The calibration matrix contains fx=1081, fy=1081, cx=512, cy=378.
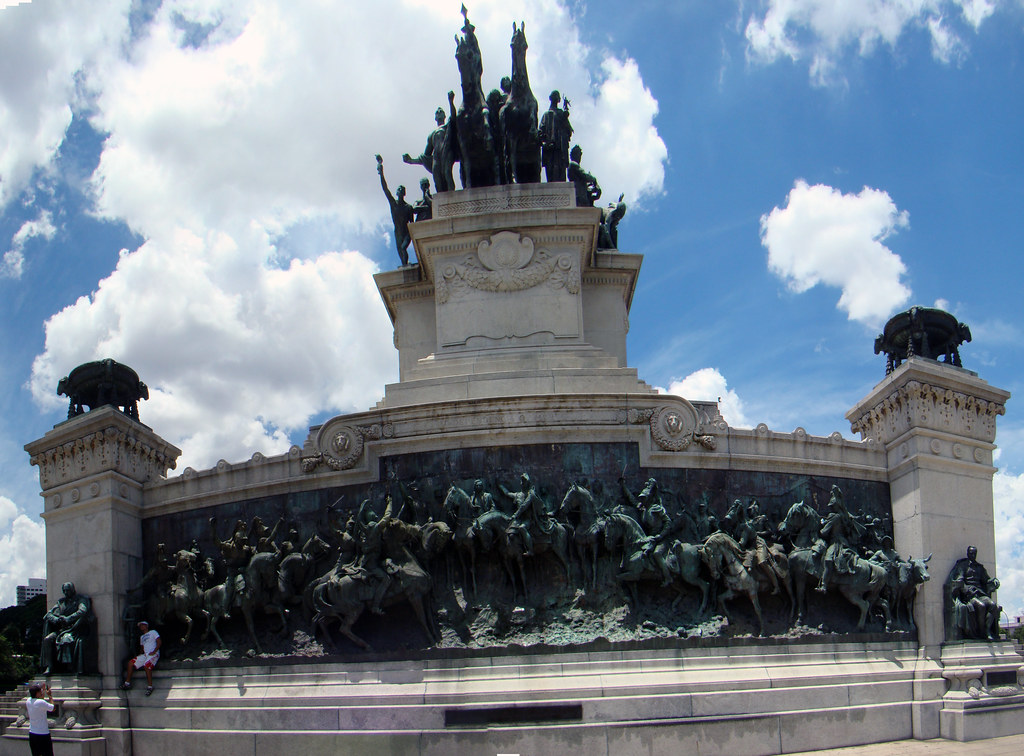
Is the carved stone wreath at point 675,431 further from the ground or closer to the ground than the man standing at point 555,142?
closer to the ground

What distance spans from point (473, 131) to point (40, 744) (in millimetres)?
15692

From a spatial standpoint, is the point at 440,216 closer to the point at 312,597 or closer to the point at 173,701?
the point at 312,597

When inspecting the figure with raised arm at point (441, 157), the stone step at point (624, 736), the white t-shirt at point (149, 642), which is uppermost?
the figure with raised arm at point (441, 157)

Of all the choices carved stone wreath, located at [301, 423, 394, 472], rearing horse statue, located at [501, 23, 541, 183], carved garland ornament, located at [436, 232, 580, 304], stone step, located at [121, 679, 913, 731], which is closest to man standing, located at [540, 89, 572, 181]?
rearing horse statue, located at [501, 23, 541, 183]

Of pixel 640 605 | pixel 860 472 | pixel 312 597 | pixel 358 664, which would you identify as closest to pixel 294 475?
pixel 312 597

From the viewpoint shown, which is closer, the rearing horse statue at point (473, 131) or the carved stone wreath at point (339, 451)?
the carved stone wreath at point (339, 451)

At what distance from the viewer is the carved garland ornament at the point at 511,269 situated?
23.0m

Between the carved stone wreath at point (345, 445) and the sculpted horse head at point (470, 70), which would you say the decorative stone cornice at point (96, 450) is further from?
the sculpted horse head at point (470, 70)

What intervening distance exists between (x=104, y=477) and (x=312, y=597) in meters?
5.34

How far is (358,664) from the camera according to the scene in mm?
18812

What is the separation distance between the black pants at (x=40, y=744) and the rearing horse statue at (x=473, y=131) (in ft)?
47.6

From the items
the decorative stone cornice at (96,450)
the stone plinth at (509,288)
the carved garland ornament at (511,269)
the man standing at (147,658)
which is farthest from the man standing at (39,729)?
the carved garland ornament at (511,269)

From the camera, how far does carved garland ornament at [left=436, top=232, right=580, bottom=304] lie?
2300cm

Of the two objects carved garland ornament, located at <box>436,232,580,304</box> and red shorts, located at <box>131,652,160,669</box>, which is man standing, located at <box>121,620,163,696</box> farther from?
carved garland ornament, located at <box>436,232,580,304</box>
